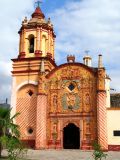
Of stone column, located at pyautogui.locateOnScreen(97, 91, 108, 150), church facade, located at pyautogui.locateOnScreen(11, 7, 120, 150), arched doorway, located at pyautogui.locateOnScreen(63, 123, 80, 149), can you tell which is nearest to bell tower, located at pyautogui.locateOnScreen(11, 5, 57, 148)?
church facade, located at pyautogui.locateOnScreen(11, 7, 120, 150)

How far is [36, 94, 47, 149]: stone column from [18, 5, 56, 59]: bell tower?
477 cm

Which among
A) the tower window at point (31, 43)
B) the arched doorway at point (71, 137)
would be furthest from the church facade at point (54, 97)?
the tower window at point (31, 43)

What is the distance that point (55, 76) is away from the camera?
32375 millimetres

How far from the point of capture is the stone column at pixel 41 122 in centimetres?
3056

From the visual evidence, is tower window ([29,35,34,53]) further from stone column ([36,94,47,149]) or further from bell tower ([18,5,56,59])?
stone column ([36,94,47,149])

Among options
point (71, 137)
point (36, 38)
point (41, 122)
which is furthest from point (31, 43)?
point (71, 137)

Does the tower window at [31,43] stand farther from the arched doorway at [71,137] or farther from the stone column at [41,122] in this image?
the arched doorway at [71,137]

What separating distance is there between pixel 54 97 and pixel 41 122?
107 inches

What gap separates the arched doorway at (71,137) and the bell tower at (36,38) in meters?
7.33

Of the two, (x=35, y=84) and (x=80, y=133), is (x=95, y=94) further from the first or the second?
(x=35, y=84)

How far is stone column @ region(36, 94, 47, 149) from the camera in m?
30.6

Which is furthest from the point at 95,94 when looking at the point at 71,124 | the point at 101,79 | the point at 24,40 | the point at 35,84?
the point at 24,40

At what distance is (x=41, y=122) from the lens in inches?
1217

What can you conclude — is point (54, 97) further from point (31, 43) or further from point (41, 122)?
point (31, 43)
